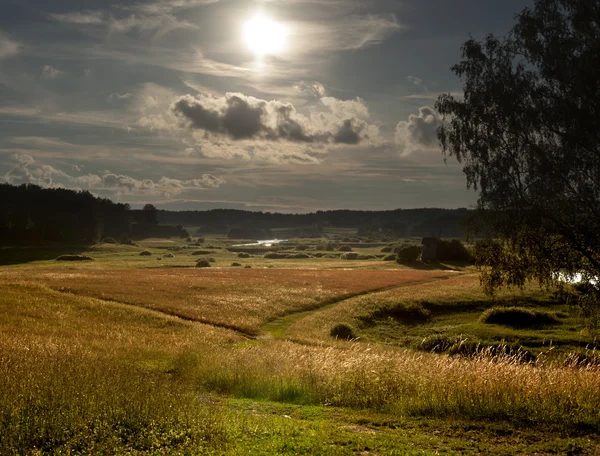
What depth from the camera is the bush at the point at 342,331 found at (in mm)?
39250

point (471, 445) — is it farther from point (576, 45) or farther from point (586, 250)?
point (576, 45)

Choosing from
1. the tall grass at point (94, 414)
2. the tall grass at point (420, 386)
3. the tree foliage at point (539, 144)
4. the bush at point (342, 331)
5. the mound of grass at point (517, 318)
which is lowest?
the bush at point (342, 331)

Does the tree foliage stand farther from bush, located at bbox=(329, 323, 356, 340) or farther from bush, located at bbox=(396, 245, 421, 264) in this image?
bush, located at bbox=(396, 245, 421, 264)

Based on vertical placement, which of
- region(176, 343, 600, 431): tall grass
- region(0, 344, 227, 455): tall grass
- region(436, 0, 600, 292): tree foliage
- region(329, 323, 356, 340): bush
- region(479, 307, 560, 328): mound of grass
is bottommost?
region(329, 323, 356, 340): bush

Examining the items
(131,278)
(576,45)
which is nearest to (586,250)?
(576,45)

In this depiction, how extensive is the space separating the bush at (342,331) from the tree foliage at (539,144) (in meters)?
12.0

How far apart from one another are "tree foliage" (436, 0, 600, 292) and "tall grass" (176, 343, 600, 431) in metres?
11.8

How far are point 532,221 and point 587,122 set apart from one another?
572 centimetres

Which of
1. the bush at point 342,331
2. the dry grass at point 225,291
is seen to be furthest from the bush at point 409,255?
the bush at point 342,331

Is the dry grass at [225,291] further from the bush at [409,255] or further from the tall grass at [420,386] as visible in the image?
the bush at [409,255]

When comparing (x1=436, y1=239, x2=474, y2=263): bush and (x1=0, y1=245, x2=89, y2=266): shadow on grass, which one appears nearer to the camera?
(x1=0, y1=245, x2=89, y2=266): shadow on grass

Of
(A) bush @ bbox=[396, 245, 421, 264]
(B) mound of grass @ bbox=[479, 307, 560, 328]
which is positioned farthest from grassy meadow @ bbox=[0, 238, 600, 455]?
(A) bush @ bbox=[396, 245, 421, 264]

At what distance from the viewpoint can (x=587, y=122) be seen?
2691 centimetres

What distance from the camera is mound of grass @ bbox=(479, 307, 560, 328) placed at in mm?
42375
